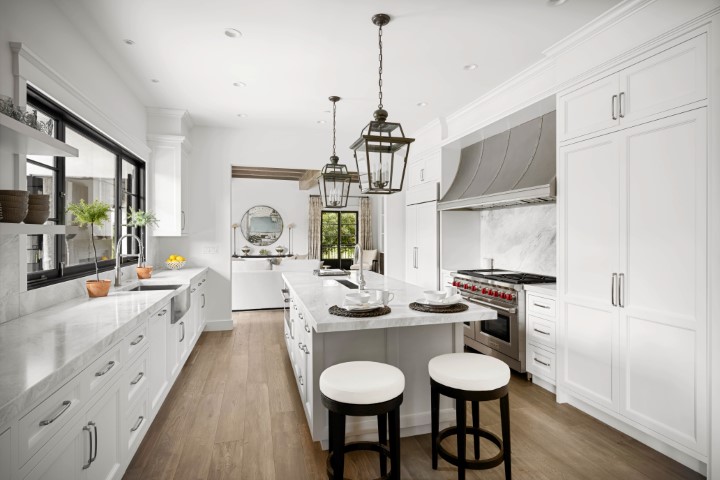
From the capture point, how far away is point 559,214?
2980 mm

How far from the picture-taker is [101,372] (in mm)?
1677

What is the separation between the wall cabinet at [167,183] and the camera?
456 centimetres

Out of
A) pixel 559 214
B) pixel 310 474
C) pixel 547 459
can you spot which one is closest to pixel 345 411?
pixel 310 474

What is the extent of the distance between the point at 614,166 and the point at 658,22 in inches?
33.1

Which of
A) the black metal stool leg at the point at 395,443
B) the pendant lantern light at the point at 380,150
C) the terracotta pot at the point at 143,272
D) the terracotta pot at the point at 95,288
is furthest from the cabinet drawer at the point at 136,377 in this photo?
the pendant lantern light at the point at 380,150

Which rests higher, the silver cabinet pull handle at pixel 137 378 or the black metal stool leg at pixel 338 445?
the silver cabinet pull handle at pixel 137 378

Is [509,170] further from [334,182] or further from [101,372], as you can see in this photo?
[101,372]

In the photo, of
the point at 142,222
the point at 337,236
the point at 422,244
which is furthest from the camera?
the point at 337,236

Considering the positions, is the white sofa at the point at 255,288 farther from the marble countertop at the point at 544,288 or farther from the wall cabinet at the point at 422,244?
the marble countertop at the point at 544,288

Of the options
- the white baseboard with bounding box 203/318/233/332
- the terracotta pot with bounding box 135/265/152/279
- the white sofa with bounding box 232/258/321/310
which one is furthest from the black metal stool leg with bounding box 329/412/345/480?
the white sofa with bounding box 232/258/321/310

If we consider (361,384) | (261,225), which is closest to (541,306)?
(361,384)

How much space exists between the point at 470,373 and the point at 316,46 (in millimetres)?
2594

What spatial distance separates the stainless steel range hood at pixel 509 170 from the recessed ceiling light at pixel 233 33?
2594 millimetres

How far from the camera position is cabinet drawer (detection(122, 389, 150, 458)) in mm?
2039
